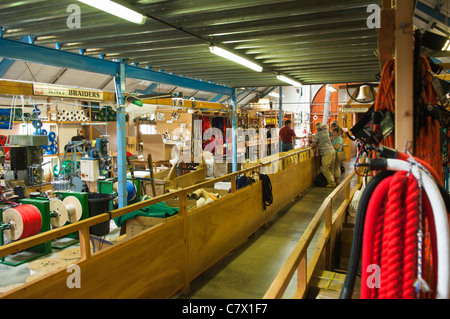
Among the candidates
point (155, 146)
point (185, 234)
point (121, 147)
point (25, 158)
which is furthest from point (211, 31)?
point (155, 146)

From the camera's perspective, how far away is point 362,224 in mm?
1483

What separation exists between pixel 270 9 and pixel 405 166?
401cm

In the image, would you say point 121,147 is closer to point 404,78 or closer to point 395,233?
point 404,78

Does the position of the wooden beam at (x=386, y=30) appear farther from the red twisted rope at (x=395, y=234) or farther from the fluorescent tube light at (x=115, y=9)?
the fluorescent tube light at (x=115, y=9)

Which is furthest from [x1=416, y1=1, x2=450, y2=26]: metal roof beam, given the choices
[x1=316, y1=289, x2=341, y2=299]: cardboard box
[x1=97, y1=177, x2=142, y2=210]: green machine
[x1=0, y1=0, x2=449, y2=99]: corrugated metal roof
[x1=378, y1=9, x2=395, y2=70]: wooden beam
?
[x1=97, y1=177, x2=142, y2=210]: green machine

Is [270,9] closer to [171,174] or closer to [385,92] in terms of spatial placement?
[385,92]

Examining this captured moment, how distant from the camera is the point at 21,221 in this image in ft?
18.4

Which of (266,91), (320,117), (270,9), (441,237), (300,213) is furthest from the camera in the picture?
(266,91)

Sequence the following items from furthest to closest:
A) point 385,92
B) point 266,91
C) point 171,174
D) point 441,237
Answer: point 266,91
point 171,174
point 385,92
point 441,237

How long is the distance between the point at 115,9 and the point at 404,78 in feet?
12.1

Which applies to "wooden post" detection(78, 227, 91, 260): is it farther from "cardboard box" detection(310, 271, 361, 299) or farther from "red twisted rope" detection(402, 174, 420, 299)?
"red twisted rope" detection(402, 174, 420, 299)

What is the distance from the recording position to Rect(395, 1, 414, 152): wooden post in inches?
70.1

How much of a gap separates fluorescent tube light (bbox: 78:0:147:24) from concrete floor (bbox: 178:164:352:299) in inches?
146
